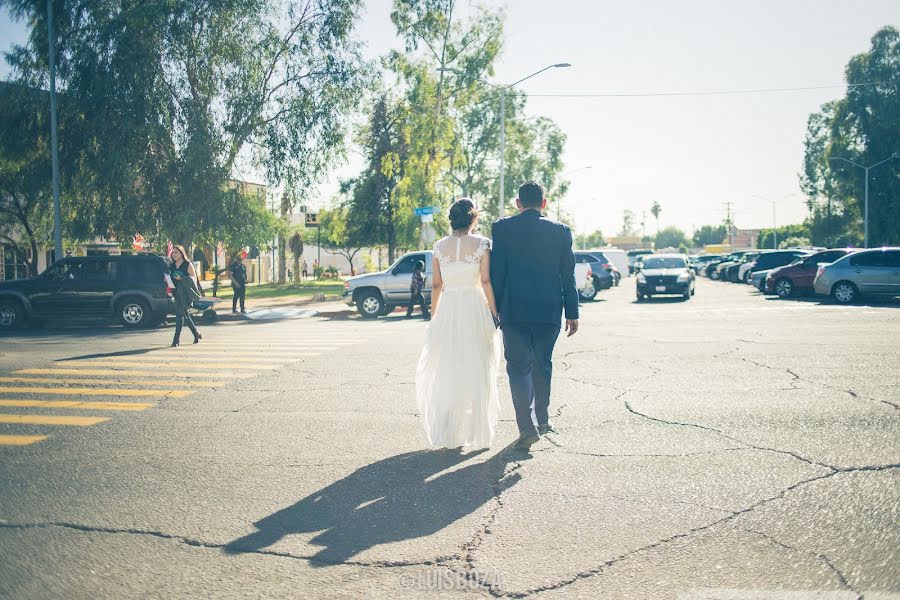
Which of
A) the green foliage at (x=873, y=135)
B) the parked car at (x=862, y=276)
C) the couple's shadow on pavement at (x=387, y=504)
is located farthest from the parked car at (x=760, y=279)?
the green foliage at (x=873, y=135)

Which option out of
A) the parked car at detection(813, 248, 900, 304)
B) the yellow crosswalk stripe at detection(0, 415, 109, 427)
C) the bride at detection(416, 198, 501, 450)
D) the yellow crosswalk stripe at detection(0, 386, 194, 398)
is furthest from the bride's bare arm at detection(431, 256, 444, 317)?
the parked car at detection(813, 248, 900, 304)

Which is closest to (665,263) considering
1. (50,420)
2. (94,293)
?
(94,293)

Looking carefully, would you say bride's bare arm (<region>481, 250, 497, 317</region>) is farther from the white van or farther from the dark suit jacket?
the white van

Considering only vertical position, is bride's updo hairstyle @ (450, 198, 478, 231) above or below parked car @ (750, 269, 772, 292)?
above

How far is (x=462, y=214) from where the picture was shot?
5855mm

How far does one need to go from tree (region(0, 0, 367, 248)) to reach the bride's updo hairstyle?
19.4 metres

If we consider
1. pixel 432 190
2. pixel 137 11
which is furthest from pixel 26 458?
pixel 432 190

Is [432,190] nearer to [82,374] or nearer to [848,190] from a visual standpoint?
[82,374]

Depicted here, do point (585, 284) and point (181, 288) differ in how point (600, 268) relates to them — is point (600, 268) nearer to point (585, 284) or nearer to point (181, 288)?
point (585, 284)

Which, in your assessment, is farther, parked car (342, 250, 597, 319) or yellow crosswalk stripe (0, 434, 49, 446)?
parked car (342, 250, 597, 319)

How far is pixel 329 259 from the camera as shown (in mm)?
101125

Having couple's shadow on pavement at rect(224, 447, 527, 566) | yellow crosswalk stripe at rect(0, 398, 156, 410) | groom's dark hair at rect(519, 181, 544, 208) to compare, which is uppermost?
groom's dark hair at rect(519, 181, 544, 208)

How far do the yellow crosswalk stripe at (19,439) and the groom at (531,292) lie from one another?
4.15 m

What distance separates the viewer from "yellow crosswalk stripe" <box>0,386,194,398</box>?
8.49 meters
